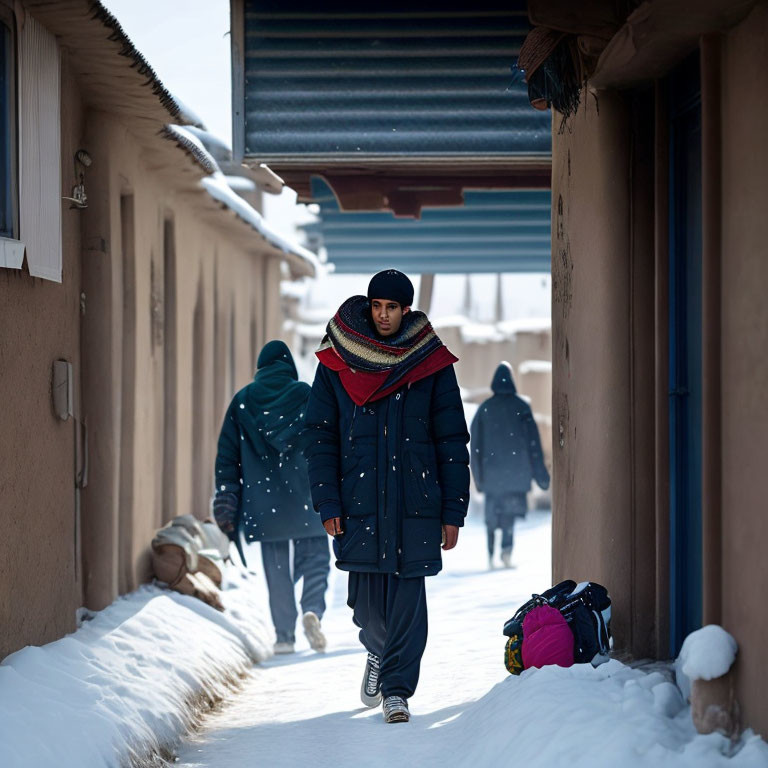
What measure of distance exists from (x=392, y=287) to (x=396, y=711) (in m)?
1.70

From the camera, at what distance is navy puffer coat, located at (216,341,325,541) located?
797 cm

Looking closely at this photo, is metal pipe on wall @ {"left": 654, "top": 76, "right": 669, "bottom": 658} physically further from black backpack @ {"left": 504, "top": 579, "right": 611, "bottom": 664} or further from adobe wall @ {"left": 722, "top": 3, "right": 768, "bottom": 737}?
adobe wall @ {"left": 722, "top": 3, "right": 768, "bottom": 737}

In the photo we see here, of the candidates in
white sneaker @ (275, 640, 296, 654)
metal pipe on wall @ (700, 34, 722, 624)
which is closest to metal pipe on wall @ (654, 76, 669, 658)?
metal pipe on wall @ (700, 34, 722, 624)

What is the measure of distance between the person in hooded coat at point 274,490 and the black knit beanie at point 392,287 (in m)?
2.50

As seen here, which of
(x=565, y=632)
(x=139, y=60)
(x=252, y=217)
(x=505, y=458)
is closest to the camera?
(x=565, y=632)

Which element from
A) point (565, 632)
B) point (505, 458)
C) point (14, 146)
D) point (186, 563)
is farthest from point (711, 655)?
point (505, 458)

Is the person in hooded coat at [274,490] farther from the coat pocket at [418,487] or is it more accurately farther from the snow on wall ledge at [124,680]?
the coat pocket at [418,487]

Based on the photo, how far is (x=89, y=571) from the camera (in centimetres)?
740

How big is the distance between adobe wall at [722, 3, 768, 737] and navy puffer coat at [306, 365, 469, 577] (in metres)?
1.59

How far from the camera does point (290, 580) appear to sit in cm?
806

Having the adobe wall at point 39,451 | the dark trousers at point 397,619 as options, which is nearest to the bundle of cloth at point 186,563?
the adobe wall at point 39,451

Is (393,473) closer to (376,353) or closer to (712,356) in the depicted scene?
(376,353)

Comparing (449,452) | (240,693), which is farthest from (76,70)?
(240,693)

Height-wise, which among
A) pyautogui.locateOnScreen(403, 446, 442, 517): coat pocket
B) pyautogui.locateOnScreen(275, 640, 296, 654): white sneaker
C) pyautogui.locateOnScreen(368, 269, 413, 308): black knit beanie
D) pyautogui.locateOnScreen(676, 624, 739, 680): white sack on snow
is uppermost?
pyautogui.locateOnScreen(368, 269, 413, 308): black knit beanie
